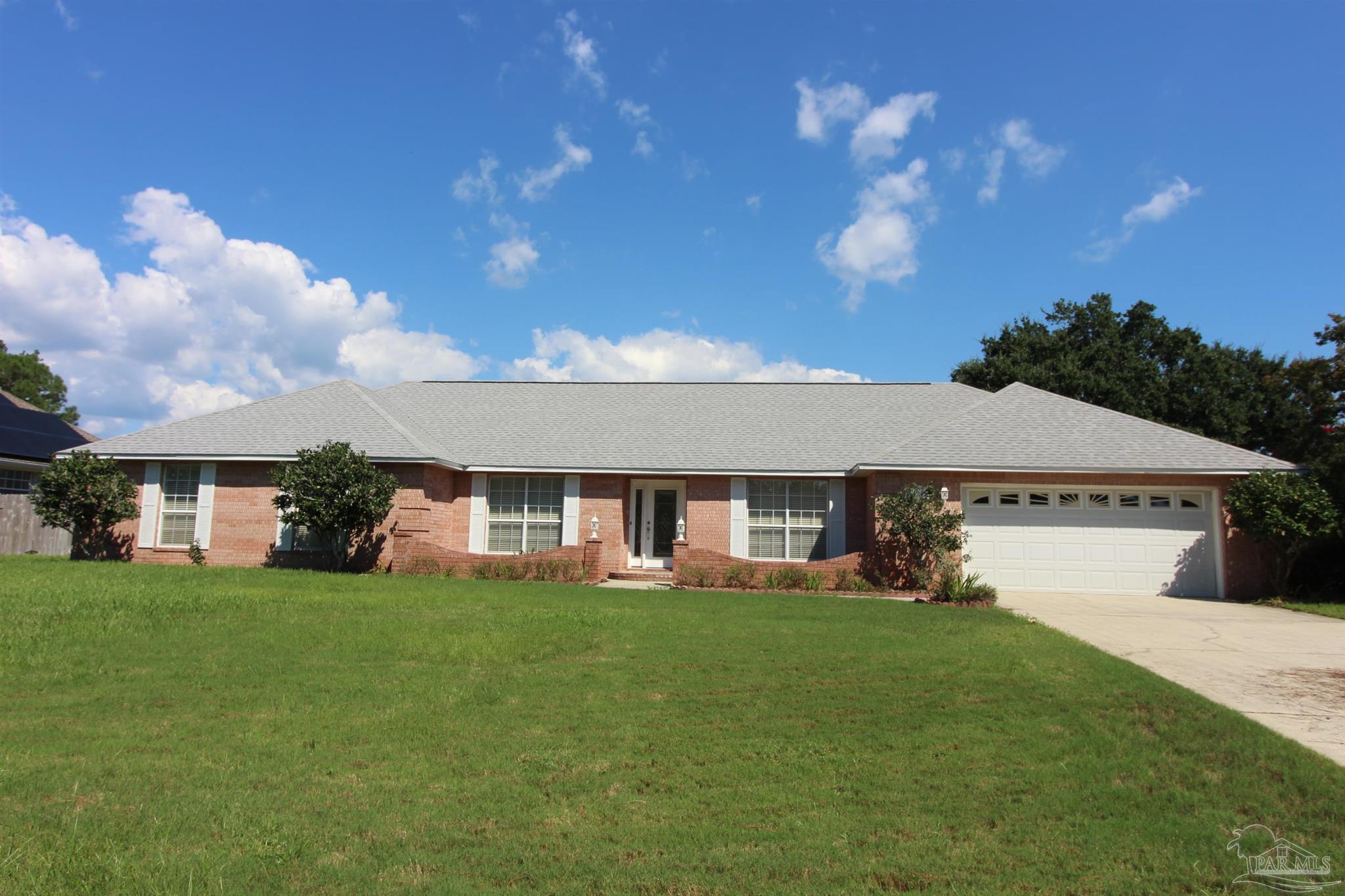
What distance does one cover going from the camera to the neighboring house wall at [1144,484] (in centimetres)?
1720

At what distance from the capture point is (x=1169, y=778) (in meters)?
5.86

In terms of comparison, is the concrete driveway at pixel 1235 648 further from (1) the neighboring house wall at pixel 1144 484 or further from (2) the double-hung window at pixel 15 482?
(2) the double-hung window at pixel 15 482

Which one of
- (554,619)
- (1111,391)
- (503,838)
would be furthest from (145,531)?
(1111,391)

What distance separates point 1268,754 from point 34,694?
10087 millimetres

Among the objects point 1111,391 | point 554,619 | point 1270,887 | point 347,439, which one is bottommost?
point 1270,887

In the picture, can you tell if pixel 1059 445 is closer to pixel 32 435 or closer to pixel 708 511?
pixel 708 511

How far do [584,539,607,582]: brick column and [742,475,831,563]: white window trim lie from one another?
11.6 ft

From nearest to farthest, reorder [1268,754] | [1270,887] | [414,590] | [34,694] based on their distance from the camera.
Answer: [1270,887]
[1268,754]
[34,694]
[414,590]

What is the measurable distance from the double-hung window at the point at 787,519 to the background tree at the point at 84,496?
14790 mm

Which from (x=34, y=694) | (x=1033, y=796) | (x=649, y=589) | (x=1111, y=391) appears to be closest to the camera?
(x=1033, y=796)

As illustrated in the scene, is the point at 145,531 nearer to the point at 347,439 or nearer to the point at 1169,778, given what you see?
the point at 347,439

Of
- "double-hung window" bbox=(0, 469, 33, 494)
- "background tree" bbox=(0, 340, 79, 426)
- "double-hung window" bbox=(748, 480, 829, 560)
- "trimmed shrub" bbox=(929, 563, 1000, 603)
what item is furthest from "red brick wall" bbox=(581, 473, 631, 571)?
"background tree" bbox=(0, 340, 79, 426)

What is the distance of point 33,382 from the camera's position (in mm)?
50125

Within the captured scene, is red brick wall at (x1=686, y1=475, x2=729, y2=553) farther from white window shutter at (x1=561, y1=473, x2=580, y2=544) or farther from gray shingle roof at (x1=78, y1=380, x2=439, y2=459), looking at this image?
gray shingle roof at (x1=78, y1=380, x2=439, y2=459)
